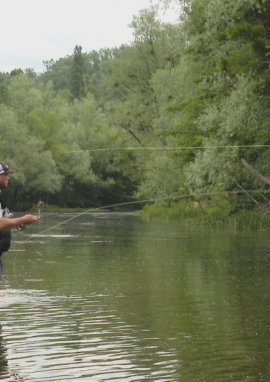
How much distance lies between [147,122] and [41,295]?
2055 inches

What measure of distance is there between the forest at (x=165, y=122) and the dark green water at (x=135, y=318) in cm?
232

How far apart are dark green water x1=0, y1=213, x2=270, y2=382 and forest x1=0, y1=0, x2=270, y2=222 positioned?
2319 mm

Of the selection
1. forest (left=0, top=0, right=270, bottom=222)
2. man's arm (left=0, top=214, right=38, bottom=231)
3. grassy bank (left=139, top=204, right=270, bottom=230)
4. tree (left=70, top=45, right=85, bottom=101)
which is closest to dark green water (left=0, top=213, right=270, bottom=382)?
man's arm (left=0, top=214, right=38, bottom=231)

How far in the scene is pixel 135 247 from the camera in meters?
23.1

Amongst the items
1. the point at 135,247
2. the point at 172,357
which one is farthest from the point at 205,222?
the point at 172,357

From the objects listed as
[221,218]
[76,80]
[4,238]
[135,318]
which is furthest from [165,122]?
[76,80]

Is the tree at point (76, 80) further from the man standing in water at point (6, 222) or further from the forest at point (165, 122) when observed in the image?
the man standing in water at point (6, 222)

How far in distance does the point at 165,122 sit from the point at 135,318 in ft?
158

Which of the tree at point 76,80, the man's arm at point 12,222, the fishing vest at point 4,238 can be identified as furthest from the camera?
the tree at point 76,80

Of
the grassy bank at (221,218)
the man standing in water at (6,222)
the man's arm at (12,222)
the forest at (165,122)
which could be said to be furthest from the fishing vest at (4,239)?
the grassy bank at (221,218)

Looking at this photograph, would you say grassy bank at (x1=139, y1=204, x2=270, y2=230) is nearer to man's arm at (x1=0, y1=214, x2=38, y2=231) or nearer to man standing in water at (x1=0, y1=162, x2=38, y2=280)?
man standing in water at (x1=0, y1=162, x2=38, y2=280)

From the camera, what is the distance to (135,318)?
9727 mm

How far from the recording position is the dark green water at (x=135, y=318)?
6957 mm

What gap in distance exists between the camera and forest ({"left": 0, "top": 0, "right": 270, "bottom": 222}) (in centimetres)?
2850
